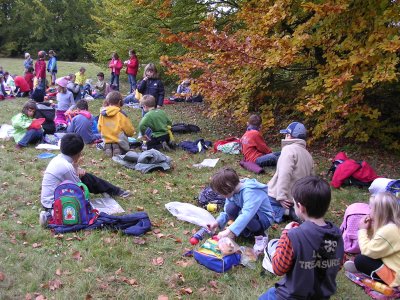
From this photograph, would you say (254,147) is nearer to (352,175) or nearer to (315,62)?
(352,175)

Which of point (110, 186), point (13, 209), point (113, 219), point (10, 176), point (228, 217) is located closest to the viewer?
point (228, 217)

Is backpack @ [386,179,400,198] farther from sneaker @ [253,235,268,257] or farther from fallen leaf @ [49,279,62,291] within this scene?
fallen leaf @ [49,279,62,291]

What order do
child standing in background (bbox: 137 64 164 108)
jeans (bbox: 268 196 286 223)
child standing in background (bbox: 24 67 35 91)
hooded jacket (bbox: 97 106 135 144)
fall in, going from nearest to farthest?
1. jeans (bbox: 268 196 286 223)
2. hooded jacket (bbox: 97 106 135 144)
3. child standing in background (bbox: 137 64 164 108)
4. child standing in background (bbox: 24 67 35 91)

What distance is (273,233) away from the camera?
5.22m

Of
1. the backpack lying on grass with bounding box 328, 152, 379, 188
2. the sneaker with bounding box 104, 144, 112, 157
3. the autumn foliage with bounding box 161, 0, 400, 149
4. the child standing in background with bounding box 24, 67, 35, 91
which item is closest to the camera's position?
the autumn foliage with bounding box 161, 0, 400, 149

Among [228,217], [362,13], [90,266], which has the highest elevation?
[362,13]

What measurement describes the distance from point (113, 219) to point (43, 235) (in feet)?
2.72

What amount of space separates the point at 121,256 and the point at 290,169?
2.39 m

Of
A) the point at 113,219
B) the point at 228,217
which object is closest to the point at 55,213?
the point at 113,219

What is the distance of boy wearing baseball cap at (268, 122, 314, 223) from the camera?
17.7 feet

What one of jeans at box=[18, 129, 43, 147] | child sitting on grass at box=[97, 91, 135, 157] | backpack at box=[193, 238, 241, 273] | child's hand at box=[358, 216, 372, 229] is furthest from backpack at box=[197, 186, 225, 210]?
jeans at box=[18, 129, 43, 147]

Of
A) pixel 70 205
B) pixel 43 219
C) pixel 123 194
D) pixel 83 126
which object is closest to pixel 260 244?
pixel 70 205

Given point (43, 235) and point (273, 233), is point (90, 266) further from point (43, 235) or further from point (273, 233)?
point (273, 233)

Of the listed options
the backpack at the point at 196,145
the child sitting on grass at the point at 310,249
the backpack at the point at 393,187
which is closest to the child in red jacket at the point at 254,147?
the backpack at the point at 196,145
